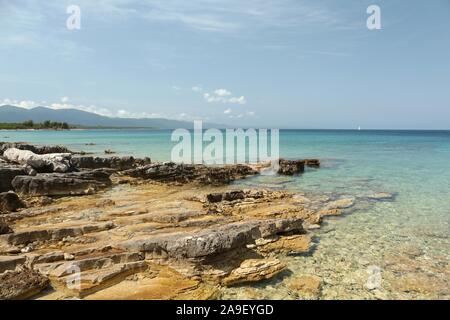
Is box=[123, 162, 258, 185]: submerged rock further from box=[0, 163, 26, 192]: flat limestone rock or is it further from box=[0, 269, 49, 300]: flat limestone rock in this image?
box=[0, 269, 49, 300]: flat limestone rock

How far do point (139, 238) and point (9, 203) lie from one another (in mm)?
7877

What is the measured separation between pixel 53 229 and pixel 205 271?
5.54m

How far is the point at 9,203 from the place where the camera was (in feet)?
44.7

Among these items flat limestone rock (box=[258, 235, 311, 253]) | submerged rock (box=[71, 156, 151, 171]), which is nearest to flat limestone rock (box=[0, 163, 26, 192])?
submerged rock (box=[71, 156, 151, 171])

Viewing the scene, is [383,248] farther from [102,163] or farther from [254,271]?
[102,163]

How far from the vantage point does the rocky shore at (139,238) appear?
7449mm

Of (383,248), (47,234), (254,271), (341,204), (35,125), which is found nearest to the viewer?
(254,271)

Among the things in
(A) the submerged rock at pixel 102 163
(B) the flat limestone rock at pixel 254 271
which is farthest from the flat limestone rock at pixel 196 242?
(A) the submerged rock at pixel 102 163

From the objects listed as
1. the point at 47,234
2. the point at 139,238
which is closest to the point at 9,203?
the point at 47,234

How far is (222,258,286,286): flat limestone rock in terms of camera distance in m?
7.95

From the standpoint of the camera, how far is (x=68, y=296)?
275 inches
